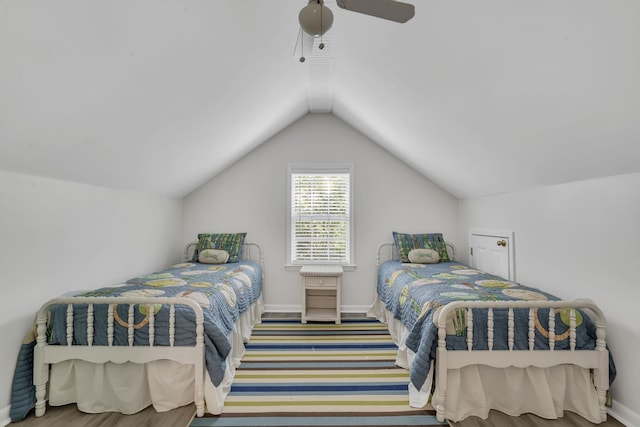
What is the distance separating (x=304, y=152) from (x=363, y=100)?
1207 millimetres

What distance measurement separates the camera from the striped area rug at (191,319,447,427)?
6.36ft

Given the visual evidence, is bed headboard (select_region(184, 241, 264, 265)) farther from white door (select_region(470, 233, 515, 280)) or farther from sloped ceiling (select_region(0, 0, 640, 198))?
white door (select_region(470, 233, 515, 280))

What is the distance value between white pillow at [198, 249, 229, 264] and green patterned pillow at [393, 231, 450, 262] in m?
2.05

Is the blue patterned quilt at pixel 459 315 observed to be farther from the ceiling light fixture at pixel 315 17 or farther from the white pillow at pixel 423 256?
the ceiling light fixture at pixel 315 17

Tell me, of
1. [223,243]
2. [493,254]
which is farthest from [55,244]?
[493,254]

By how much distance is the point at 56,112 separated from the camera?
167 centimetres

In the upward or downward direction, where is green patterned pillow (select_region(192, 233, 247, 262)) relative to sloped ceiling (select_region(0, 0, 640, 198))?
downward

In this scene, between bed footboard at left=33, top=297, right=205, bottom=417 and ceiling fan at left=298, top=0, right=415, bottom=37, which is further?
bed footboard at left=33, top=297, right=205, bottom=417

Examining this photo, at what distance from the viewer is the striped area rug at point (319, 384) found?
1.94m

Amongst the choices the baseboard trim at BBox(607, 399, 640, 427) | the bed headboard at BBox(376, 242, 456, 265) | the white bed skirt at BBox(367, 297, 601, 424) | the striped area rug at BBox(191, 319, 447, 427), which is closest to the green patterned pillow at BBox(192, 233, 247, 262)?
the striped area rug at BBox(191, 319, 447, 427)

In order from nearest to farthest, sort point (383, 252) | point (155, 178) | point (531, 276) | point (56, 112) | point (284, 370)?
1. point (56, 112)
2. point (284, 370)
3. point (531, 276)
4. point (155, 178)
5. point (383, 252)

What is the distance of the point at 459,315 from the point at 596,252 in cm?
101

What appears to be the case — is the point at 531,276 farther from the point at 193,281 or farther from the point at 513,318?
the point at 193,281

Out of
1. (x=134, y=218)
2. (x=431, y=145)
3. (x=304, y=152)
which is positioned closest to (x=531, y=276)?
(x=431, y=145)
